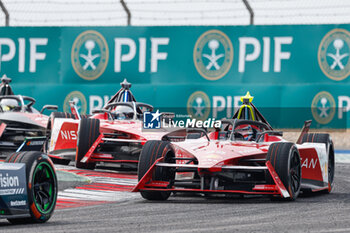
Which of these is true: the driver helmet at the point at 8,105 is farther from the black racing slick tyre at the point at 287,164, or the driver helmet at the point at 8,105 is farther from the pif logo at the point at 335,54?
the black racing slick tyre at the point at 287,164

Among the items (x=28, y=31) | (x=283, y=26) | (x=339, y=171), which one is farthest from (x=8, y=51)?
(x=339, y=171)

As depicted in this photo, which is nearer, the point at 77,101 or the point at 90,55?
the point at 77,101

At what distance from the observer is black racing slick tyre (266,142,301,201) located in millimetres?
10094

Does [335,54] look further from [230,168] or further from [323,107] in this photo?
[230,168]

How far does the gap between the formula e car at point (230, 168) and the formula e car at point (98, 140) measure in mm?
3556

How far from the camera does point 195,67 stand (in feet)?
76.5

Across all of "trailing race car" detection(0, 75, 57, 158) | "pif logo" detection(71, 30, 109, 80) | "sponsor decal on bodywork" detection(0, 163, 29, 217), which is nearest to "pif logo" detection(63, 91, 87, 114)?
"pif logo" detection(71, 30, 109, 80)

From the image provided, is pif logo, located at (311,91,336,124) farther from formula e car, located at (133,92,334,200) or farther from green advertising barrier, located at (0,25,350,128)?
formula e car, located at (133,92,334,200)

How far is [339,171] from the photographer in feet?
55.2

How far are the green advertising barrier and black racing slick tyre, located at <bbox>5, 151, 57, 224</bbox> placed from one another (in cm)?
1455

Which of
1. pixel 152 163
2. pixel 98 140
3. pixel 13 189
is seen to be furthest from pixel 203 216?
pixel 98 140

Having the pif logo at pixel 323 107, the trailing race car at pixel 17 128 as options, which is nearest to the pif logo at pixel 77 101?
the trailing race car at pixel 17 128

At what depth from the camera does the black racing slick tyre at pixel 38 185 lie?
7.70 metres

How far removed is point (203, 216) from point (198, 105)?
46.5 feet
